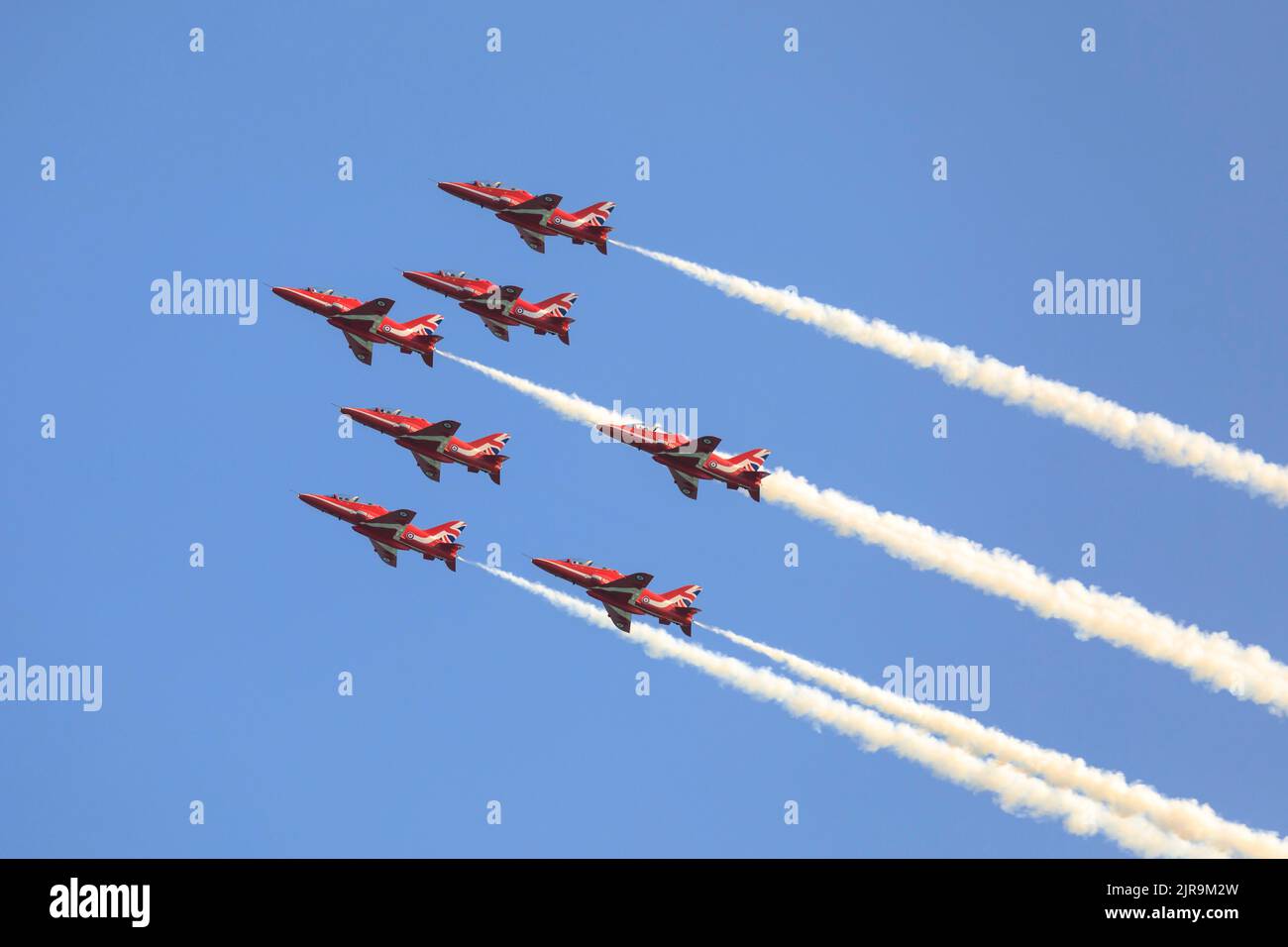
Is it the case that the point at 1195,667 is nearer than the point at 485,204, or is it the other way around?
the point at 1195,667

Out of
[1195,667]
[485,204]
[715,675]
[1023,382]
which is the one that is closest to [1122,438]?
[1023,382]

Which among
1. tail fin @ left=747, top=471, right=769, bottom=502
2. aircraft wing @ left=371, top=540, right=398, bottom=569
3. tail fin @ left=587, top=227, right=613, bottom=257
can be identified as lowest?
aircraft wing @ left=371, top=540, right=398, bottom=569

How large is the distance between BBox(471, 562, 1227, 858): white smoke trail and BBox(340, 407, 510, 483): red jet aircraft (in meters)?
5.46

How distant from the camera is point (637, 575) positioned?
4897 inches

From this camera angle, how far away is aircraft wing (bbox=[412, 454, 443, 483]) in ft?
426

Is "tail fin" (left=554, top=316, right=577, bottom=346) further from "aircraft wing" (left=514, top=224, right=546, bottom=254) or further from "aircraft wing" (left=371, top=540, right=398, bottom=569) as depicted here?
"aircraft wing" (left=371, top=540, right=398, bottom=569)

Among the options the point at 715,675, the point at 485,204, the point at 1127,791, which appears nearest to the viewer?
the point at 1127,791

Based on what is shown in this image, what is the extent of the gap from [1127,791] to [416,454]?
40630 mm

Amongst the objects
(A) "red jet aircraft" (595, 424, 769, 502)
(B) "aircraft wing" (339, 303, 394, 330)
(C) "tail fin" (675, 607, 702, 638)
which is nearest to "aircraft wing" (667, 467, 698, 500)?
(A) "red jet aircraft" (595, 424, 769, 502)

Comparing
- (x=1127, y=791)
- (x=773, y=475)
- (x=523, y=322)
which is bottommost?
(x=1127, y=791)

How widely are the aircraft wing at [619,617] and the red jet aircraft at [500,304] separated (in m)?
17.5

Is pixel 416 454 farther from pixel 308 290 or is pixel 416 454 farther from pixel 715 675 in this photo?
pixel 715 675

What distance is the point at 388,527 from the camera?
5015 inches

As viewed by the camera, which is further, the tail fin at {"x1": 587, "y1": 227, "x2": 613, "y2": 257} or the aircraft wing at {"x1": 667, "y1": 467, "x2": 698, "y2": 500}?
the tail fin at {"x1": 587, "y1": 227, "x2": 613, "y2": 257}
